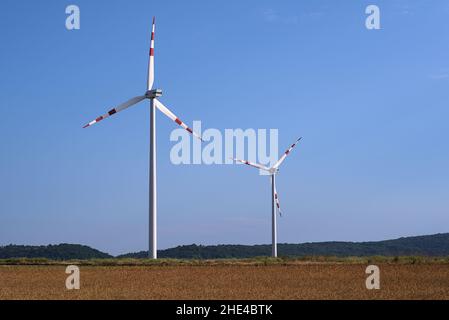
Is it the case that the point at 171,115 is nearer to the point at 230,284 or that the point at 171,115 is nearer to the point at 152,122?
the point at 152,122

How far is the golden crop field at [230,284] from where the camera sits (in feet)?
128

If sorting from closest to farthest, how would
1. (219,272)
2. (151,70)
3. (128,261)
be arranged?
1. (219,272)
2. (128,261)
3. (151,70)

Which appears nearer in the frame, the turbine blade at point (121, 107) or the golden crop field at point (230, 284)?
the golden crop field at point (230, 284)

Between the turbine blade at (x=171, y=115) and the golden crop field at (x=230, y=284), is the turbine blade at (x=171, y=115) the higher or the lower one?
the higher one

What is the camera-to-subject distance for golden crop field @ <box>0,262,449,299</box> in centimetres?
3900

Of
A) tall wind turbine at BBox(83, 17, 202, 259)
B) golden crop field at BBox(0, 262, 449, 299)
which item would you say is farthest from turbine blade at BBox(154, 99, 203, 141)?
golden crop field at BBox(0, 262, 449, 299)

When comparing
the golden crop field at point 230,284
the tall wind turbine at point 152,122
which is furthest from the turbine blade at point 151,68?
the golden crop field at point 230,284

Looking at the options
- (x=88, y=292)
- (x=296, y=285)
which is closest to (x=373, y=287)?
(x=296, y=285)

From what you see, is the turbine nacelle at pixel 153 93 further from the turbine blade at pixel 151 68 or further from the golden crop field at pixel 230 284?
the golden crop field at pixel 230 284
